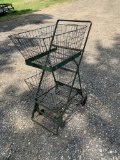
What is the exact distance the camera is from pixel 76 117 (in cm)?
349

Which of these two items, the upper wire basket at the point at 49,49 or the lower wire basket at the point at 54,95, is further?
the lower wire basket at the point at 54,95

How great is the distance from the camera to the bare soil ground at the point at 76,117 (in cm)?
289

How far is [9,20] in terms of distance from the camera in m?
11.2

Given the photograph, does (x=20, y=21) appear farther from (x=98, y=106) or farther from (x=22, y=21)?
(x=98, y=106)

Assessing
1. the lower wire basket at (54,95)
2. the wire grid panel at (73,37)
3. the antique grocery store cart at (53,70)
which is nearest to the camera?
the antique grocery store cart at (53,70)

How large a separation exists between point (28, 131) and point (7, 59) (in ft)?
11.5

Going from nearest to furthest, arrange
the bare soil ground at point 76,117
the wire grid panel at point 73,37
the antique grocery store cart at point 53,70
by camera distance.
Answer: the antique grocery store cart at point 53,70
the bare soil ground at point 76,117
the wire grid panel at point 73,37

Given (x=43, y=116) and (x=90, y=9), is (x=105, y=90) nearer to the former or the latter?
(x=43, y=116)

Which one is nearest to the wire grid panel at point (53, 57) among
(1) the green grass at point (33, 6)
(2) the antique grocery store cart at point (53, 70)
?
(2) the antique grocery store cart at point (53, 70)

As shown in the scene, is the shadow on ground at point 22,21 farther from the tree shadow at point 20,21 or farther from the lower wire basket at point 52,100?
the lower wire basket at point 52,100

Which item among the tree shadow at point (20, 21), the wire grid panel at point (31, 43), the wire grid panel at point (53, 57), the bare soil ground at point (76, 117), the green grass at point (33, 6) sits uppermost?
the wire grid panel at point (31, 43)

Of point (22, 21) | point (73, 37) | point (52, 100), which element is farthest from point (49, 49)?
point (22, 21)

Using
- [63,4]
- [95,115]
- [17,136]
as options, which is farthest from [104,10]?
[17,136]

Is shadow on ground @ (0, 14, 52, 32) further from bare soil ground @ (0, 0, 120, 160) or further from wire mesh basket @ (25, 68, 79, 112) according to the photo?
wire mesh basket @ (25, 68, 79, 112)
